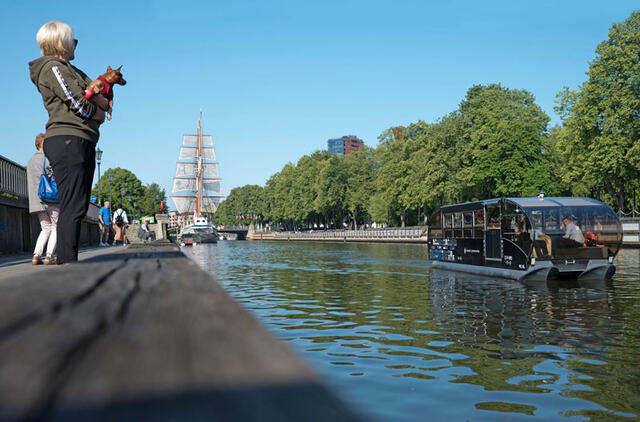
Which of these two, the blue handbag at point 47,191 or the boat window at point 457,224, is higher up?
the blue handbag at point 47,191

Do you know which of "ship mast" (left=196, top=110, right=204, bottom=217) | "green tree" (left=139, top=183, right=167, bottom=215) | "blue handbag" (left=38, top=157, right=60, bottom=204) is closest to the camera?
"blue handbag" (left=38, top=157, right=60, bottom=204)

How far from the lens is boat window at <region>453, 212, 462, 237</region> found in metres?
24.5

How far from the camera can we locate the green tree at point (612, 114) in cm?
4194

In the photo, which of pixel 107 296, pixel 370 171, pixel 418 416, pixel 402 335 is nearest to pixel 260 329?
pixel 107 296

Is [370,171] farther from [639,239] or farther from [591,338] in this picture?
[591,338]

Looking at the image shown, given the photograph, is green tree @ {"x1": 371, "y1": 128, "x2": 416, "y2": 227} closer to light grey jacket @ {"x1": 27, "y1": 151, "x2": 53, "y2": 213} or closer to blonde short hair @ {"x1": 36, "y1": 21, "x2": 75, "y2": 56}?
light grey jacket @ {"x1": 27, "y1": 151, "x2": 53, "y2": 213}

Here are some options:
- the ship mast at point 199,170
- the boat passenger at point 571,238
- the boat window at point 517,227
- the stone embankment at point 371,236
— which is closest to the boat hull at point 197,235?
the stone embankment at point 371,236

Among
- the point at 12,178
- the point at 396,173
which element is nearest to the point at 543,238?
the point at 12,178

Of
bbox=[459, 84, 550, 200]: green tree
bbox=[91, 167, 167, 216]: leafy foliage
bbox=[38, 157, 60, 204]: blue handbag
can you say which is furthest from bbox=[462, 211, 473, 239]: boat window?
bbox=[91, 167, 167, 216]: leafy foliage

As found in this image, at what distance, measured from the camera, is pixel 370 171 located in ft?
293

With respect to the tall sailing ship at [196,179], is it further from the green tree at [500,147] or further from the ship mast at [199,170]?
the green tree at [500,147]

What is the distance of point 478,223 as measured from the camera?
22750mm

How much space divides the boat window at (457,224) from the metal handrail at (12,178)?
16.2m

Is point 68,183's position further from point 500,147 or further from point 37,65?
point 500,147
